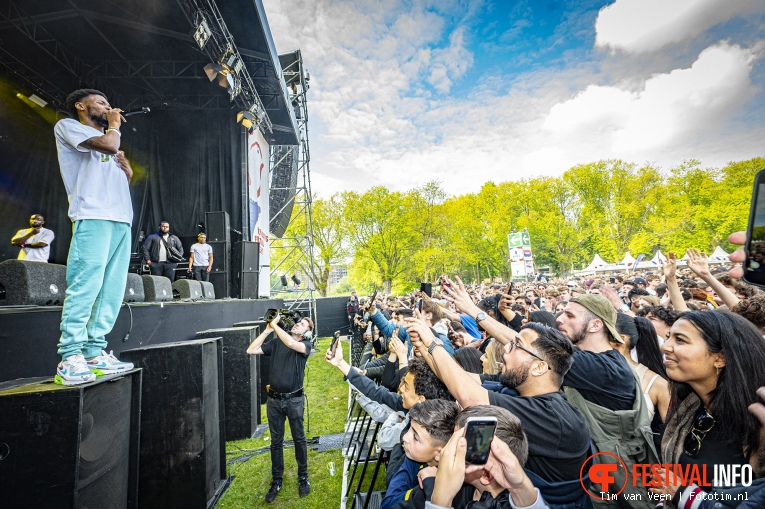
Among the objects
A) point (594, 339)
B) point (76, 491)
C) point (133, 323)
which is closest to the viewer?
point (76, 491)

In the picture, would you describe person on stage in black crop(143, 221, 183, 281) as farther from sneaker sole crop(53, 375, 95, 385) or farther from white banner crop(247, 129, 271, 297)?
sneaker sole crop(53, 375, 95, 385)

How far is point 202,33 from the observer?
7059 mm

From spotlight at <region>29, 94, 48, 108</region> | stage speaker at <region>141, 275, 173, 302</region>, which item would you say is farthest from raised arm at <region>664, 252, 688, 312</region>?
spotlight at <region>29, 94, 48, 108</region>

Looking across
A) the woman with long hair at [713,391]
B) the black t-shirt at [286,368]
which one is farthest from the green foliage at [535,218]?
the woman with long hair at [713,391]

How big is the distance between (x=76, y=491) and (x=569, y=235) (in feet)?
117

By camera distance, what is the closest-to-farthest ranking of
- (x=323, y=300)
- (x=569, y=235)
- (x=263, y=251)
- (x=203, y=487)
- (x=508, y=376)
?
(x=508, y=376), (x=203, y=487), (x=263, y=251), (x=323, y=300), (x=569, y=235)

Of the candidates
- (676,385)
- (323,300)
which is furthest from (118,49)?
(323,300)

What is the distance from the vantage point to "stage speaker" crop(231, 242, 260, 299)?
992cm

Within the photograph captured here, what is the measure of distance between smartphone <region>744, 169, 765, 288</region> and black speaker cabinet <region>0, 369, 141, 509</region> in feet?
10.5

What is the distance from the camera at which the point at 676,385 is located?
1.96m

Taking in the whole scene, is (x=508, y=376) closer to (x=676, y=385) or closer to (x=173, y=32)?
(x=676, y=385)

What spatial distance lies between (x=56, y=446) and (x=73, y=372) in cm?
41

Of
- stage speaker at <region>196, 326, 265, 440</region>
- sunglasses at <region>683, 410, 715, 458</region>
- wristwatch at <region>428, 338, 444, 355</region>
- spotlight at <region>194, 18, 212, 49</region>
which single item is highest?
spotlight at <region>194, 18, 212, 49</region>

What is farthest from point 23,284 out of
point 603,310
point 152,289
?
point 603,310
